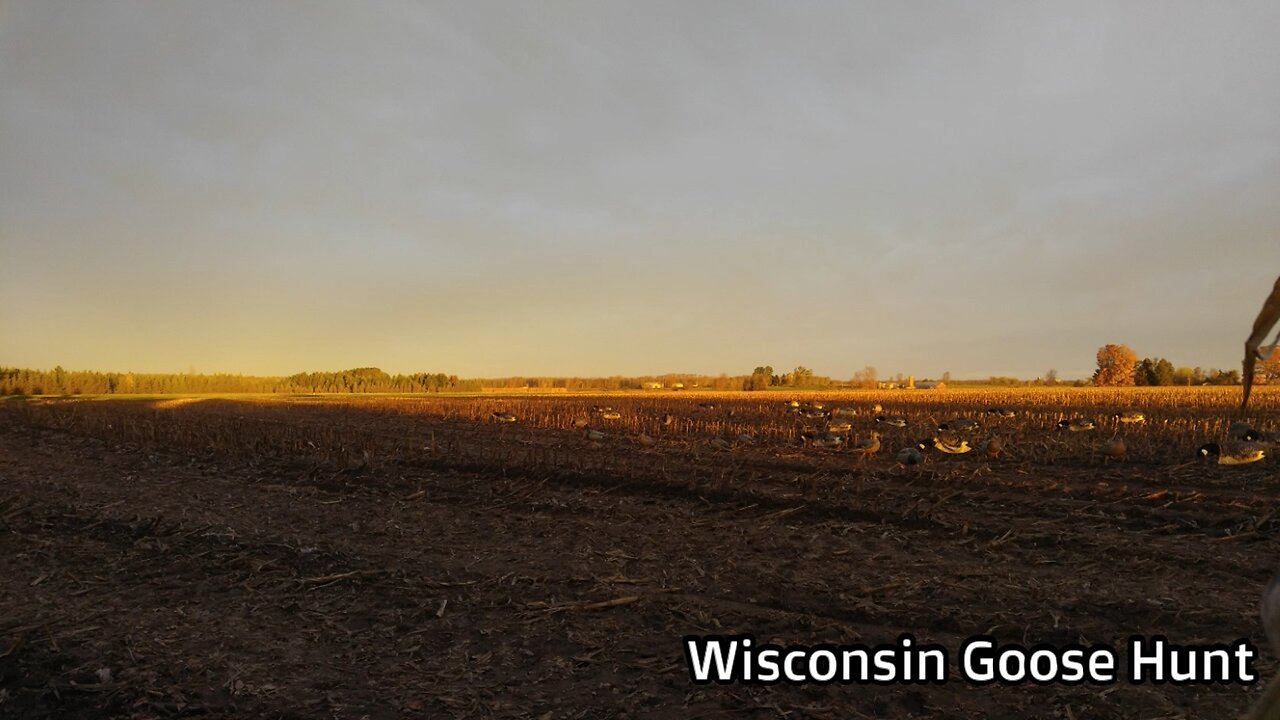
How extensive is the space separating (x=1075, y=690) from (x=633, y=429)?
56.2 feet

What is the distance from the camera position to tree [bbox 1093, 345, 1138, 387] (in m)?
81.9

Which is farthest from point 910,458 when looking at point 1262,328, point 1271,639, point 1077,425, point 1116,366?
point 1116,366

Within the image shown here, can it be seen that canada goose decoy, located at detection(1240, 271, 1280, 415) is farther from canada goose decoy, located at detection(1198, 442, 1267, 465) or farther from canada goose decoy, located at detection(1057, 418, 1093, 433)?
canada goose decoy, located at detection(1057, 418, 1093, 433)

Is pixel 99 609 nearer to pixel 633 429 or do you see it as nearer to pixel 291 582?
pixel 291 582

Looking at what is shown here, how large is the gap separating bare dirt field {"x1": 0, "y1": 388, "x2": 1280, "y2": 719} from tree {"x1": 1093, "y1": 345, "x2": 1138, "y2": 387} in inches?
3129

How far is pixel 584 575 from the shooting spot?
792 cm

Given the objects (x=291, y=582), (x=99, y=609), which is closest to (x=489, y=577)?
(x=291, y=582)

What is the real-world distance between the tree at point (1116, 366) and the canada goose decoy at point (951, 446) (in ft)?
261

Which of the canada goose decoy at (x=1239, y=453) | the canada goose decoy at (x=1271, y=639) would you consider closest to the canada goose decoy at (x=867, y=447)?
the canada goose decoy at (x=1239, y=453)

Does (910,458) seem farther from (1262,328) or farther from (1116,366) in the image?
(1116,366)

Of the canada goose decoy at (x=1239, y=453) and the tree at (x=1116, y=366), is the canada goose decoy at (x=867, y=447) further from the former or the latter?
the tree at (x=1116, y=366)

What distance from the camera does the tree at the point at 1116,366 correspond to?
3226 inches

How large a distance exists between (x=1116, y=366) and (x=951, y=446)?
8129cm

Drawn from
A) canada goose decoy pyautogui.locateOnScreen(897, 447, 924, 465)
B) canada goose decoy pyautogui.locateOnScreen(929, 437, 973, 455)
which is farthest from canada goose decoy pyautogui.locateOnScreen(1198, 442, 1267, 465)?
canada goose decoy pyautogui.locateOnScreen(897, 447, 924, 465)
